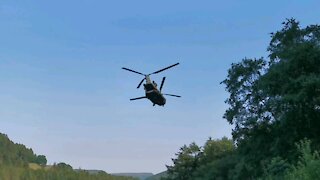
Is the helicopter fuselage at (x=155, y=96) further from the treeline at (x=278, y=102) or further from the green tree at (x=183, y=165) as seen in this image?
the green tree at (x=183, y=165)

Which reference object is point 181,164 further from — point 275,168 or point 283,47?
point 275,168

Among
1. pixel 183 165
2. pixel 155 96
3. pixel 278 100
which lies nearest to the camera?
pixel 155 96

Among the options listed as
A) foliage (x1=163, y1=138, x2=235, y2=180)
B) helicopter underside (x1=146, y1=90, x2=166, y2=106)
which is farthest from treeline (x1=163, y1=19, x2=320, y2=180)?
foliage (x1=163, y1=138, x2=235, y2=180)

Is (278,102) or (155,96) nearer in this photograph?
(155,96)

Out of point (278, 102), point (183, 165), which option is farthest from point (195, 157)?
→ point (278, 102)

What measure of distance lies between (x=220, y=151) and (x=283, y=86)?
37.7m

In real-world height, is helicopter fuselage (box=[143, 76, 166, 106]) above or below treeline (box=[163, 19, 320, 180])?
below

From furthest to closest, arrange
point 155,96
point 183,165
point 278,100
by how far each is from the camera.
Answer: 1. point 183,165
2. point 278,100
3. point 155,96

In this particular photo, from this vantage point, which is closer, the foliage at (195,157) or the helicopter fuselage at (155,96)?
the helicopter fuselage at (155,96)

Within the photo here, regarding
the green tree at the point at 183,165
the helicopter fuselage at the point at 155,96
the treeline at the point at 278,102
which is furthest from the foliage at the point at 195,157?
the helicopter fuselage at the point at 155,96

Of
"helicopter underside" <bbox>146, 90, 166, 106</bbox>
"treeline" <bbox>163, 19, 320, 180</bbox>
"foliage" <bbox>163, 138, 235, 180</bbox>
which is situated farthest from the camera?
"foliage" <bbox>163, 138, 235, 180</bbox>

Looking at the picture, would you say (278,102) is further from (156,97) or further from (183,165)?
(183,165)

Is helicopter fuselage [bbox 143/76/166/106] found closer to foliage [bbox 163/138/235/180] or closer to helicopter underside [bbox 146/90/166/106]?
helicopter underside [bbox 146/90/166/106]

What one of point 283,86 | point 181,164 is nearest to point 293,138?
point 283,86
